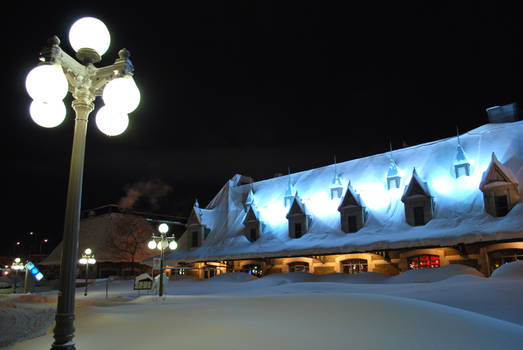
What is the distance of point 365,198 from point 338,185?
2563 mm

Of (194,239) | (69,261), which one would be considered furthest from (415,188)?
(69,261)

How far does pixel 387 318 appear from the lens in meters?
7.14

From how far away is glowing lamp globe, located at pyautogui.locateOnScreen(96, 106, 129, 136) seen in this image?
211 inches

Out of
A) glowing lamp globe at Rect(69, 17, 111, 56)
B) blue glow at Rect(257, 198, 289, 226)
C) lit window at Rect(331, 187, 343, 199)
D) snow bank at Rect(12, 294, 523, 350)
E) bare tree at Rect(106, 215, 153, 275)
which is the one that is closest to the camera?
glowing lamp globe at Rect(69, 17, 111, 56)

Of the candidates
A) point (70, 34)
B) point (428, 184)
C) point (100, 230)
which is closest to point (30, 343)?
point (70, 34)

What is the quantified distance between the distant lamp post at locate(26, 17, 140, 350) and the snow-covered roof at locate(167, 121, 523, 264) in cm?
2170

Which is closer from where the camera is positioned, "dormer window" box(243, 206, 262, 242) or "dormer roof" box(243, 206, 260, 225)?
"dormer window" box(243, 206, 262, 242)

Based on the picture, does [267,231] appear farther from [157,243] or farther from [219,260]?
[157,243]

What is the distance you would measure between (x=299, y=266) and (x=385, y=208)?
7.90m

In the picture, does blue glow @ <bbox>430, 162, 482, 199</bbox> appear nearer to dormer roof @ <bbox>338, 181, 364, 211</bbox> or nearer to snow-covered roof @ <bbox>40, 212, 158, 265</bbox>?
dormer roof @ <bbox>338, 181, 364, 211</bbox>

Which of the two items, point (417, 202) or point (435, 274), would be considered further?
point (417, 202)

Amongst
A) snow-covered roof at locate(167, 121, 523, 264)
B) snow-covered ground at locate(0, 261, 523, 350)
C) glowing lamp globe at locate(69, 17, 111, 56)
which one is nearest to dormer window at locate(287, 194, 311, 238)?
snow-covered roof at locate(167, 121, 523, 264)

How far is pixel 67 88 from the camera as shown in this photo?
488 cm

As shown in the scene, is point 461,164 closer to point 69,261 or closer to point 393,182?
point 393,182
